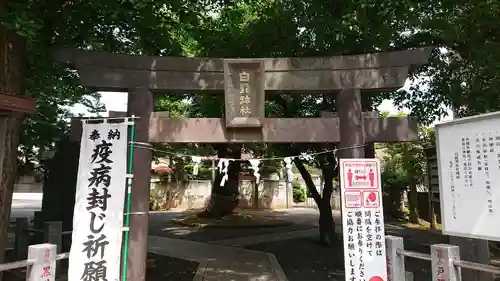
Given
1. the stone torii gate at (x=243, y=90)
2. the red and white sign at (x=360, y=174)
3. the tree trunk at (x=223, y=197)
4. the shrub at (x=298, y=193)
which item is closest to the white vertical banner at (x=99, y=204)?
the stone torii gate at (x=243, y=90)

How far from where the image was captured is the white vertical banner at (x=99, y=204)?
5375 millimetres

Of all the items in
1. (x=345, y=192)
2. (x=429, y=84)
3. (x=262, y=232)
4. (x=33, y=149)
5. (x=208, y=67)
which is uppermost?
(x=429, y=84)

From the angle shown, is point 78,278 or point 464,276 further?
point 464,276

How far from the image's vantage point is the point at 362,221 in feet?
17.6

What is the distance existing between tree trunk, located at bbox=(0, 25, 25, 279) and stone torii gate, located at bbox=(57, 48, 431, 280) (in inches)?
34.6

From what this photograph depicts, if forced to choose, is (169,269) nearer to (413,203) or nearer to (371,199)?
(371,199)

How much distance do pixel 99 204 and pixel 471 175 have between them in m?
4.96

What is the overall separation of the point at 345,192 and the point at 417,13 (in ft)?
11.7

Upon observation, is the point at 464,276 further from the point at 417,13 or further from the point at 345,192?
the point at 417,13

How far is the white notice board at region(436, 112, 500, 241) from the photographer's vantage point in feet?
13.1

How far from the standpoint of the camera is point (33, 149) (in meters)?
11.8

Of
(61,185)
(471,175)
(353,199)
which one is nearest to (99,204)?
(353,199)

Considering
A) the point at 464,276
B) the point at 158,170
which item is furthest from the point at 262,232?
the point at 158,170

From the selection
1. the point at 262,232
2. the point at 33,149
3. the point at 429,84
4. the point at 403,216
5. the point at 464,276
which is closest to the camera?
the point at 464,276
